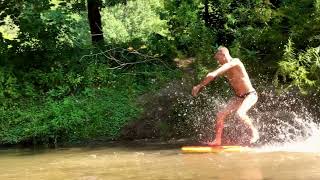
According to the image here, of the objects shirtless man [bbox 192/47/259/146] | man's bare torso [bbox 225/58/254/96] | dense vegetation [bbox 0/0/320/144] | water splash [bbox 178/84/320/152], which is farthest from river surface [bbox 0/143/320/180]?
dense vegetation [bbox 0/0/320/144]

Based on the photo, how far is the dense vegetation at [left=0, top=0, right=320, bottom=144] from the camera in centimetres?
1152

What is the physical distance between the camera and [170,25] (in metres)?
13.9

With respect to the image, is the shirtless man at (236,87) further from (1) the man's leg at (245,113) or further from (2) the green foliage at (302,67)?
(2) the green foliage at (302,67)

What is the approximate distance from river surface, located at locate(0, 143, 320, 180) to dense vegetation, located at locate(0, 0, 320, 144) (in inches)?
77.5

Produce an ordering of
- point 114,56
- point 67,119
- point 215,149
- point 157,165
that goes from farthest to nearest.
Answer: point 114,56
point 67,119
point 215,149
point 157,165

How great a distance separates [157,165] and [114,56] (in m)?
7.04

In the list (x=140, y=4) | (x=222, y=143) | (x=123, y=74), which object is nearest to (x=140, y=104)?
(x=123, y=74)

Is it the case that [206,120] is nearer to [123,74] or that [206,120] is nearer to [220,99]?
[220,99]

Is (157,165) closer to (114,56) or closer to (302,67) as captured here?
(302,67)

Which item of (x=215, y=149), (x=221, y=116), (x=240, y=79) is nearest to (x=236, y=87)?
(x=240, y=79)

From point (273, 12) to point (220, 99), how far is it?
216 cm

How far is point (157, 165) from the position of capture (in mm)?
8438

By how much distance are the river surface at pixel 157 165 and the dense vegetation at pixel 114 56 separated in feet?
6.46

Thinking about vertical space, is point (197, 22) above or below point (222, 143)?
above
